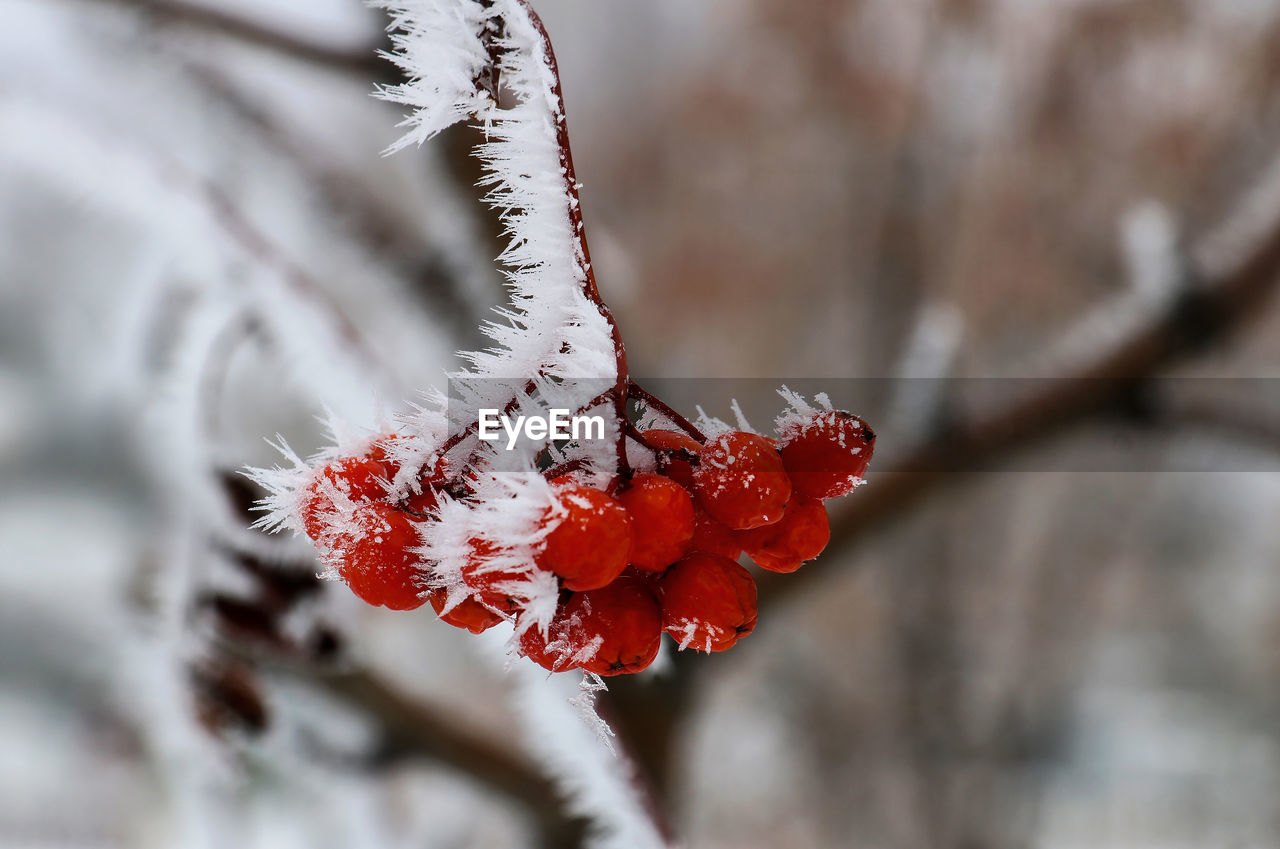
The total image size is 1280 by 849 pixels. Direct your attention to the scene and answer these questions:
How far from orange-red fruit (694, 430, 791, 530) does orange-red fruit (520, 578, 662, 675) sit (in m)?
0.04

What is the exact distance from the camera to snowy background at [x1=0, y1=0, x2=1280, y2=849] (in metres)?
0.57

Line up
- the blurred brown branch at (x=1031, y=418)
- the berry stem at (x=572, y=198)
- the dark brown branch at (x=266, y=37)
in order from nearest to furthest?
the berry stem at (x=572, y=198) → the dark brown branch at (x=266, y=37) → the blurred brown branch at (x=1031, y=418)

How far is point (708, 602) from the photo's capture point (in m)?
0.22

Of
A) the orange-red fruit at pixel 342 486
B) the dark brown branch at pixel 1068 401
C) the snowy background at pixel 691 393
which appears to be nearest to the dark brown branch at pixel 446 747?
the snowy background at pixel 691 393

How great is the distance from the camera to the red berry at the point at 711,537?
240 millimetres

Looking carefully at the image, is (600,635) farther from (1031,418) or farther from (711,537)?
(1031,418)

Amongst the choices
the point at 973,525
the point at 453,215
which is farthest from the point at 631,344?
the point at 973,525

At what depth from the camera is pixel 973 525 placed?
221cm

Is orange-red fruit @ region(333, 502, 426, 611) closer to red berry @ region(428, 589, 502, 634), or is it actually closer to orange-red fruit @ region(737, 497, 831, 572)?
red berry @ region(428, 589, 502, 634)

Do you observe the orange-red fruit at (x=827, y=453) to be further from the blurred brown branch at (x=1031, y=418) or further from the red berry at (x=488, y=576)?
the blurred brown branch at (x=1031, y=418)

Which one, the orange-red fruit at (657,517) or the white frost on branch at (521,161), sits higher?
the white frost on branch at (521,161)

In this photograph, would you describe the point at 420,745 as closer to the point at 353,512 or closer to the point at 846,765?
the point at 353,512

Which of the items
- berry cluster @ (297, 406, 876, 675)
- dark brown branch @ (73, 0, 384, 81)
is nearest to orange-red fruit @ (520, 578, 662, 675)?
berry cluster @ (297, 406, 876, 675)

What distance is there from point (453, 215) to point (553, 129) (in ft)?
1.39
